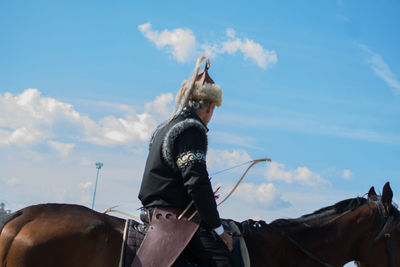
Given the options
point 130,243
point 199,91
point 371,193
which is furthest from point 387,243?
point 130,243

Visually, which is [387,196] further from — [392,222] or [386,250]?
[386,250]

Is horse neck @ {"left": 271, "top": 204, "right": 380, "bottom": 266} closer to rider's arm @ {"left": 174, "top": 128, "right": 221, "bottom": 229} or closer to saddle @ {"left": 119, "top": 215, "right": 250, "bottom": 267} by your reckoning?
saddle @ {"left": 119, "top": 215, "right": 250, "bottom": 267}

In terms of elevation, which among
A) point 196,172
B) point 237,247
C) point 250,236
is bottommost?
point 237,247

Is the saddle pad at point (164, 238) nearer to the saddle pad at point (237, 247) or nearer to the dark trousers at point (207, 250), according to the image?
the dark trousers at point (207, 250)

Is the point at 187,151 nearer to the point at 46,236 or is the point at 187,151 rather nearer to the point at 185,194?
the point at 185,194

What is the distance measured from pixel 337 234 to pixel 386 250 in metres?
0.60

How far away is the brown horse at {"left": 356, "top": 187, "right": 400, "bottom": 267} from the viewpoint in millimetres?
5633

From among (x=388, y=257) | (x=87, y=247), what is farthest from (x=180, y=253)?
(x=388, y=257)

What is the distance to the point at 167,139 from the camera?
460cm

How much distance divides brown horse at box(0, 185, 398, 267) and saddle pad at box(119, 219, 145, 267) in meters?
0.07

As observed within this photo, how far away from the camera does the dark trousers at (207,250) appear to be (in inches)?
180

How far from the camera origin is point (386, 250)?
567cm

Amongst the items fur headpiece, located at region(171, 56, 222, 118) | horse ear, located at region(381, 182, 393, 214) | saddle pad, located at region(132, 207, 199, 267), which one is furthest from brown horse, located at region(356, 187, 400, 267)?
fur headpiece, located at region(171, 56, 222, 118)

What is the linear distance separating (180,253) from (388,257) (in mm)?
2701
